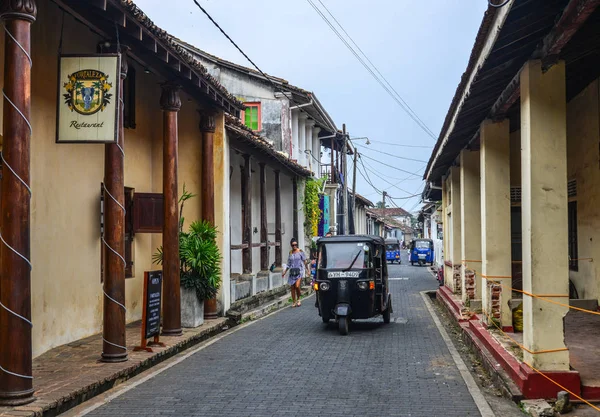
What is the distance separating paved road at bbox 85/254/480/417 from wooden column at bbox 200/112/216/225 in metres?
2.81

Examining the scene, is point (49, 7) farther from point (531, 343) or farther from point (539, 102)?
point (531, 343)

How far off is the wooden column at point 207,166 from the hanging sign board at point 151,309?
3.70m

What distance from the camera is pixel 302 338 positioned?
1320cm

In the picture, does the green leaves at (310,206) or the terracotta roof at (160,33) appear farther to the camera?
the green leaves at (310,206)

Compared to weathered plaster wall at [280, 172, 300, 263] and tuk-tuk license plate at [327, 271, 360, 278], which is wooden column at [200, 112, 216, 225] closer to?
tuk-tuk license plate at [327, 271, 360, 278]

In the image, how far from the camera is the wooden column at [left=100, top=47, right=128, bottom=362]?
9.84m

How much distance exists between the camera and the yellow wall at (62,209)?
1042 centimetres

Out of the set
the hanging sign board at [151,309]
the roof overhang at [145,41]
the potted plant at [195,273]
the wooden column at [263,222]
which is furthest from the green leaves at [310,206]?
the hanging sign board at [151,309]

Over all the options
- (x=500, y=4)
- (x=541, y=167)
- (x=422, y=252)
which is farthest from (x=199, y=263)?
(x=422, y=252)

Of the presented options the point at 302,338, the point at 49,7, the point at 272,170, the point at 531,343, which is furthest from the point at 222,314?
the point at 272,170

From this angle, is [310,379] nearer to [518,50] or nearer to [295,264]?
[518,50]

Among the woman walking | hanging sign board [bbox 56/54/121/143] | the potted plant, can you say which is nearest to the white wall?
the woman walking

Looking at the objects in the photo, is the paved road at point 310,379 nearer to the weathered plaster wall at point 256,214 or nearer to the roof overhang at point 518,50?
the roof overhang at point 518,50

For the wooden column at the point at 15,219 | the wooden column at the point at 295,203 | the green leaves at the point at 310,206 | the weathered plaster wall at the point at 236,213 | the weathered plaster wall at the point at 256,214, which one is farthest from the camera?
the green leaves at the point at 310,206
